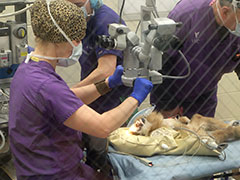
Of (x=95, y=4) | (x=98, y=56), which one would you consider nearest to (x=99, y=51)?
(x=98, y=56)

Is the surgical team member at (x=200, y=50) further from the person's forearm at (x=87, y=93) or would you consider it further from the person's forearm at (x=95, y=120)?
the person's forearm at (x=95, y=120)

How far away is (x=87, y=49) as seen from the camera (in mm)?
2078

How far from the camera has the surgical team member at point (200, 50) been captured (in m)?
1.88

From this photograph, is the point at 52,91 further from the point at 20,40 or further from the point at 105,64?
the point at 20,40

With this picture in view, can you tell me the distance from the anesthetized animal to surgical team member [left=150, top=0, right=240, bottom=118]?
12.3 inches

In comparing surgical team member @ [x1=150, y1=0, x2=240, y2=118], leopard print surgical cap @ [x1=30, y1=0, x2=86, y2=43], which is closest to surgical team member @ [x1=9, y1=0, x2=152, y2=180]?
leopard print surgical cap @ [x1=30, y1=0, x2=86, y2=43]

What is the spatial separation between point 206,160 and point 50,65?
A: 0.76 m

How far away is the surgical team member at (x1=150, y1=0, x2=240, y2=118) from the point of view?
1885mm

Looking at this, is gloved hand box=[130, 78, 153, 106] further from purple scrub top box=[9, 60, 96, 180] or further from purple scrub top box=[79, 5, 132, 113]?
purple scrub top box=[79, 5, 132, 113]

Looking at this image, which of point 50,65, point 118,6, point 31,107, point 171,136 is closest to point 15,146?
point 31,107

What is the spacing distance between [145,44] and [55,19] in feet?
1.12

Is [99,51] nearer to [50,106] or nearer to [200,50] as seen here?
[200,50]

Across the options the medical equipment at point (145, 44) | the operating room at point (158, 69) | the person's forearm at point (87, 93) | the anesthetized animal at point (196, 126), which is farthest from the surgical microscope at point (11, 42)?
the anesthetized animal at point (196, 126)

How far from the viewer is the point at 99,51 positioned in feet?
6.43
